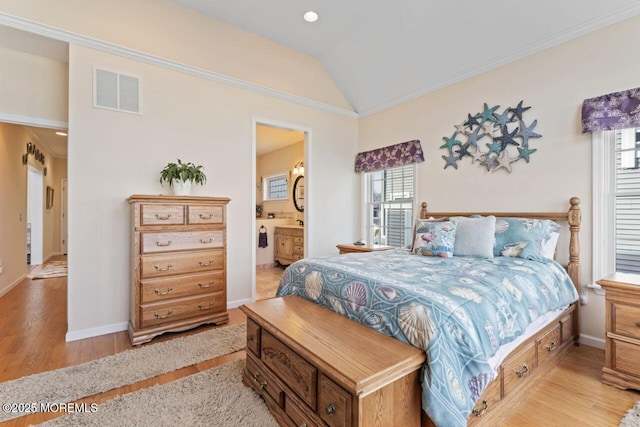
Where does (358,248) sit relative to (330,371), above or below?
above

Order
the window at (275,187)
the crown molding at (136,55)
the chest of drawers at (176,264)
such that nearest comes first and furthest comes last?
the crown molding at (136,55), the chest of drawers at (176,264), the window at (275,187)

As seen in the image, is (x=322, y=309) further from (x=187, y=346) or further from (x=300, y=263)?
(x=187, y=346)

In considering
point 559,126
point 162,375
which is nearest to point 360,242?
point 559,126

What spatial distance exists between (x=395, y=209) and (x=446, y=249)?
175cm

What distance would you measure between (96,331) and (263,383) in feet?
6.78

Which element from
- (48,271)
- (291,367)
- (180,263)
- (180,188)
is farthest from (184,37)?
(48,271)

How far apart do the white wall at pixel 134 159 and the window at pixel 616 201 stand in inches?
131

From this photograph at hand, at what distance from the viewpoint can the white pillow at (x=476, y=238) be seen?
259 centimetres

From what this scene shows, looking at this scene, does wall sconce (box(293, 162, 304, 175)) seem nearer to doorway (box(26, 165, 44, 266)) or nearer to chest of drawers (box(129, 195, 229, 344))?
chest of drawers (box(129, 195, 229, 344))

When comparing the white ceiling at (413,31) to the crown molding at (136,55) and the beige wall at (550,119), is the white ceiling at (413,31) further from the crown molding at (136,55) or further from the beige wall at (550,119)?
the crown molding at (136,55)

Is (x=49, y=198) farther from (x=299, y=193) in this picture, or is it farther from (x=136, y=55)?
(x=136, y=55)

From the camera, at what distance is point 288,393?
1535mm

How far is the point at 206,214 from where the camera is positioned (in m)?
2.98

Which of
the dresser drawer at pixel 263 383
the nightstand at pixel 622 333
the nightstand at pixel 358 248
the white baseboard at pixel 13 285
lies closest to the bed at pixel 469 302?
the nightstand at pixel 622 333
